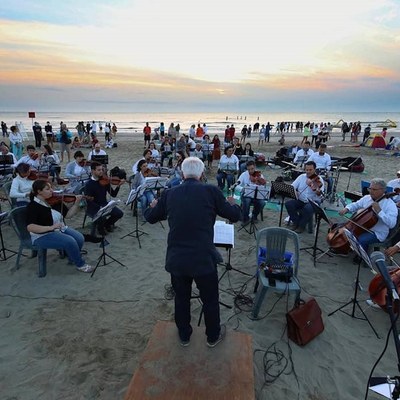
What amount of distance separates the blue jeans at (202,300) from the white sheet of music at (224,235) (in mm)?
1379

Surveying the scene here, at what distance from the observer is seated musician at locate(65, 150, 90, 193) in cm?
811

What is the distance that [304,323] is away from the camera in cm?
390

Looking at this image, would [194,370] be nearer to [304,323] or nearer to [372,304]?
[304,323]

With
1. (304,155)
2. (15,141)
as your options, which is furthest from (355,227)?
(15,141)

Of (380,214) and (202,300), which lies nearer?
(202,300)

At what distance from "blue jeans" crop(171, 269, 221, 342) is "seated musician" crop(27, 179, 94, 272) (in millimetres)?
2765

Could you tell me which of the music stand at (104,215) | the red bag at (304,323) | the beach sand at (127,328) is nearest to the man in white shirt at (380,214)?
the beach sand at (127,328)

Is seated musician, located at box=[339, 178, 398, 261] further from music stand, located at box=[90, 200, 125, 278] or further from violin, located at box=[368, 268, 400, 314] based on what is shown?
music stand, located at box=[90, 200, 125, 278]

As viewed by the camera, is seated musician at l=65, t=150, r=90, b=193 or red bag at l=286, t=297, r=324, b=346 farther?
seated musician at l=65, t=150, r=90, b=193

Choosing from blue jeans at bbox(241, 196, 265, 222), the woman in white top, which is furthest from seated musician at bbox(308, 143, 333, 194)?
the woman in white top

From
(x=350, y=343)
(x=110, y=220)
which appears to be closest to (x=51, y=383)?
(x=350, y=343)

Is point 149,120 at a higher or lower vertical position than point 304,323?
lower

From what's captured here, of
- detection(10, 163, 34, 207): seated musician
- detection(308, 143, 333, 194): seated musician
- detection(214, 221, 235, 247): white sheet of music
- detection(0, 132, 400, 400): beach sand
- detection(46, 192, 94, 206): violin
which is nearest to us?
detection(0, 132, 400, 400): beach sand

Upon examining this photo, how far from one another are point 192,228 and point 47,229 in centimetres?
301
